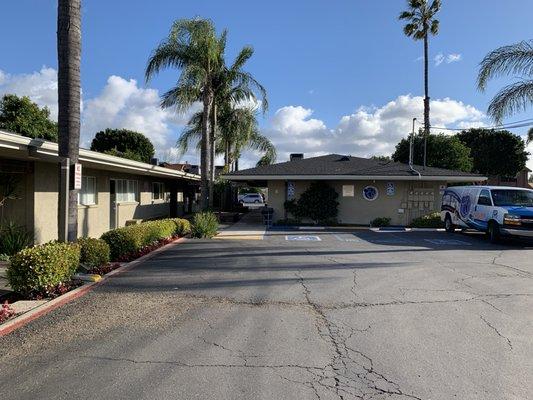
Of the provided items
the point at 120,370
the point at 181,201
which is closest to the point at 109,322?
the point at 120,370

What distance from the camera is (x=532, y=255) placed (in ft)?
43.5

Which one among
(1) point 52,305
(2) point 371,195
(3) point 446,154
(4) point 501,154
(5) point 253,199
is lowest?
(1) point 52,305

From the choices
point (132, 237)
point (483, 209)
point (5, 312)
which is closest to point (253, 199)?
point (483, 209)

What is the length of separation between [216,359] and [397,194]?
1980cm

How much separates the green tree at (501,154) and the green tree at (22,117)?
128 ft

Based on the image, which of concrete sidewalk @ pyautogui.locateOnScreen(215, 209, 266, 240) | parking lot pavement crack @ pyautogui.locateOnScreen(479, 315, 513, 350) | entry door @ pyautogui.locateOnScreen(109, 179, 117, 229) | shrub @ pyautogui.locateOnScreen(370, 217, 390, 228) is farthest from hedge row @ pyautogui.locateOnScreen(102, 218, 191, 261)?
shrub @ pyautogui.locateOnScreen(370, 217, 390, 228)

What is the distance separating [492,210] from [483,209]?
703 mm

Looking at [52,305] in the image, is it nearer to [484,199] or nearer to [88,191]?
[88,191]

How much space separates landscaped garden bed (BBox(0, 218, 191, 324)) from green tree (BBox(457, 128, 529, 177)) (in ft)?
148

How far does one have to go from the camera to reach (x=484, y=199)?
17.6 m

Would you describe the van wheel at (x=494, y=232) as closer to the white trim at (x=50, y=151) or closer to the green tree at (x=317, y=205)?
the green tree at (x=317, y=205)

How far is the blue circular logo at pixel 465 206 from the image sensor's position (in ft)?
61.4

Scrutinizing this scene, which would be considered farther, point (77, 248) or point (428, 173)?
point (428, 173)

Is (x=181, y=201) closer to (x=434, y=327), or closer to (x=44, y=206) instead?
(x=44, y=206)
